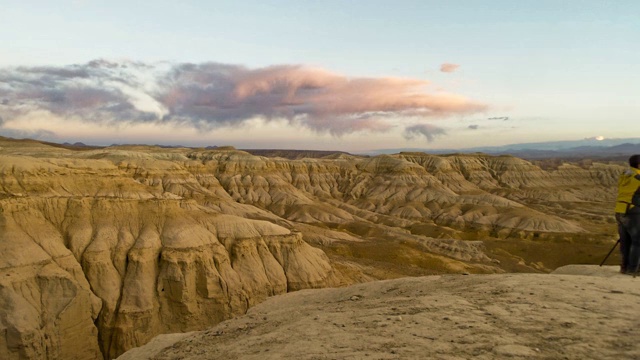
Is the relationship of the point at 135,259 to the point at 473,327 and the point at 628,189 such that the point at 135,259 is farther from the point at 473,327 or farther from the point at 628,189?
the point at 628,189

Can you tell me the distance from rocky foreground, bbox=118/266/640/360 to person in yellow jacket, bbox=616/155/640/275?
2.47 ft

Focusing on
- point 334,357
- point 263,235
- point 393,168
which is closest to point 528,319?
point 334,357

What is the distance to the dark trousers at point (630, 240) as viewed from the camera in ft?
35.6

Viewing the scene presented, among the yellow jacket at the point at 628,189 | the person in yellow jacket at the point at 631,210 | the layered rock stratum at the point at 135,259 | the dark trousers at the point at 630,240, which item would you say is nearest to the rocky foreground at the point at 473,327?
the dark trousers at the point at 630,240

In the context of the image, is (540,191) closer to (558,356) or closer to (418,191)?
(418,191)

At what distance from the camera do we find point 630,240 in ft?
37.4

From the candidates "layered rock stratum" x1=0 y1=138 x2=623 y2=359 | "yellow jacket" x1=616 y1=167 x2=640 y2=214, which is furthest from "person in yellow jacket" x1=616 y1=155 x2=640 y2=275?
"layered rock stratum" x1=0 y1=138 x2=623 y2=359

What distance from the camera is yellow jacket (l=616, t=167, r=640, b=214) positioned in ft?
35.2

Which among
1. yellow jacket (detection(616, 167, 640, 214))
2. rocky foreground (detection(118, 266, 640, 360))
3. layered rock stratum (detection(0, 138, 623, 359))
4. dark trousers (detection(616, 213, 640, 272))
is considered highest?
yellow jacket (detection(616, 167, 640, 214))

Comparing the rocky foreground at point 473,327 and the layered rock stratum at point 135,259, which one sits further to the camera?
the layered rock stratum at point 135,259

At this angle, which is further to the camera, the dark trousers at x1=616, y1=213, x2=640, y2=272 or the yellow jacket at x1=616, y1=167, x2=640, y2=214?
the dark trousers at x1=616, y1=213, x2=640, y2=272

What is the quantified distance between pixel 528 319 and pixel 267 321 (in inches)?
327

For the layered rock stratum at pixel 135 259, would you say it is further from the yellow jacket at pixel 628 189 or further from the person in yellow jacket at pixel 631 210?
the yellow jacket at pixel 628 189

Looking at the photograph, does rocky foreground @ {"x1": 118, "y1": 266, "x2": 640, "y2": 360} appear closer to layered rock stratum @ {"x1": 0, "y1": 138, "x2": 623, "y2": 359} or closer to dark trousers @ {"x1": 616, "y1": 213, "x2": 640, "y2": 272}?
dark trousers @ {"x1": 616, "y1": 213, "x2": 640, "y2": 272}
